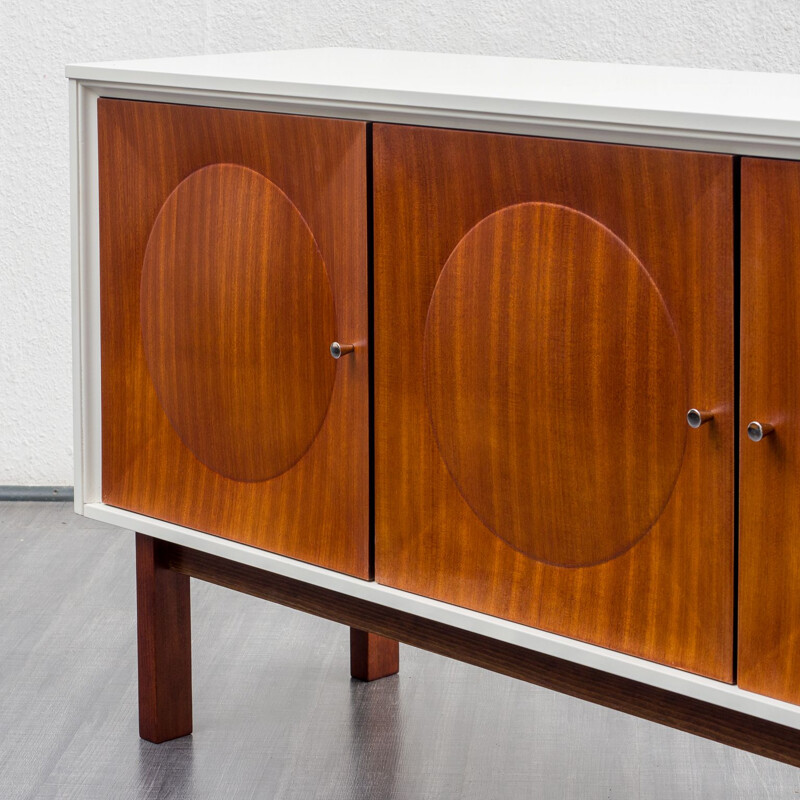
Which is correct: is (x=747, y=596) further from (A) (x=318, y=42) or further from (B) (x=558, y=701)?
(A) (x=318, y=42)

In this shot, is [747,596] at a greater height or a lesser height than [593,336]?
lesser

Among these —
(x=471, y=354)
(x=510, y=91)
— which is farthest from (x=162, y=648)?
(x=510, y=91)

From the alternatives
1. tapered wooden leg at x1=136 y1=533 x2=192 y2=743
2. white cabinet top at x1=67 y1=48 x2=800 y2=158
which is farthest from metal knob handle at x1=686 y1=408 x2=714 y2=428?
tapered wooden leg at x1=136 y1=533 x2=192 y2=743

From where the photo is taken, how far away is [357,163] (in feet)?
4.48

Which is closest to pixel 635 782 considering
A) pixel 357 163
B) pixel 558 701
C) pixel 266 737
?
pixel 558 701

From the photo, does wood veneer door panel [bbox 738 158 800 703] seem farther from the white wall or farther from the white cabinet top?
the white wall

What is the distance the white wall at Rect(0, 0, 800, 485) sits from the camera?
257cm

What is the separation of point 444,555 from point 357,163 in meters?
0.41

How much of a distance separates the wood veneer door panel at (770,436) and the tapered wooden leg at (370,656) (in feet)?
3.07

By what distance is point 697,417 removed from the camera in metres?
1.15

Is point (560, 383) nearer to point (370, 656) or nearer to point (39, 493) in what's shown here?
point (370, 656)

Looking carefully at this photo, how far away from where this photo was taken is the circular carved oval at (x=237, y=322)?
4.77ft

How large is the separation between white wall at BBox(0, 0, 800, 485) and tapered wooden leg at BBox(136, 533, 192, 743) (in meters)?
1.20

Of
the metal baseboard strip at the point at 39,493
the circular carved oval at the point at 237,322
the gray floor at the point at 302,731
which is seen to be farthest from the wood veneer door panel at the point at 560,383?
the metal baseboard strip at the point at 39,493
